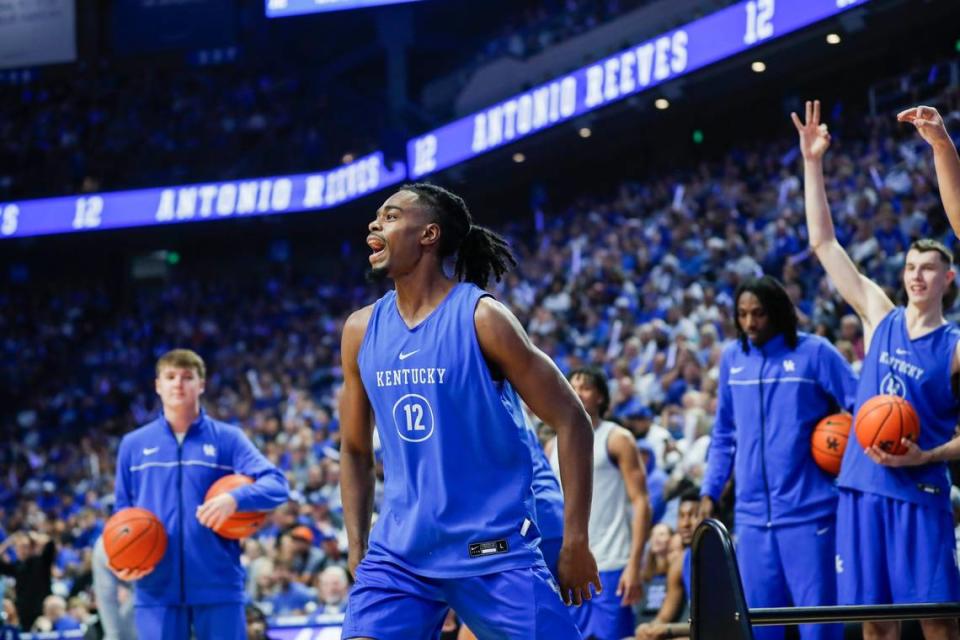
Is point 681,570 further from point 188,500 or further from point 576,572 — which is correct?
point 576,572

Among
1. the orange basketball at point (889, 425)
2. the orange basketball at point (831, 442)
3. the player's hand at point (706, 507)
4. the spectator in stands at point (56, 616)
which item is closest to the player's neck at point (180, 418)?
the player's hand at point (706, 507)

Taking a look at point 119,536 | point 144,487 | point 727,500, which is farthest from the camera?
point 727,500

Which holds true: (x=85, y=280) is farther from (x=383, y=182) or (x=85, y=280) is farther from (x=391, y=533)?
(x=391, y=533)

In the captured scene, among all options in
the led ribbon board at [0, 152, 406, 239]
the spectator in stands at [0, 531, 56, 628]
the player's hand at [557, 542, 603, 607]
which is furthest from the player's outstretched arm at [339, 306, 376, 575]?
the led ribbon board at [0, 152, 406, 239]

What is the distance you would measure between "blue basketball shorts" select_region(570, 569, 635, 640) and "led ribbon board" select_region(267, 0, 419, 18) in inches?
634

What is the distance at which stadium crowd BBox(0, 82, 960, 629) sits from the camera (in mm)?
11281

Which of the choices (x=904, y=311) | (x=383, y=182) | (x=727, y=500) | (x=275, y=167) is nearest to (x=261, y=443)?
(x=383, y=182)

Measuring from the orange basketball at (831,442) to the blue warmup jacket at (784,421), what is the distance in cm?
6

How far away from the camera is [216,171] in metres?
24.0

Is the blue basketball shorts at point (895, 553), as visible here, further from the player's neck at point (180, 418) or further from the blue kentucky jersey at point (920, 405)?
the player's neck at point (180, 418)

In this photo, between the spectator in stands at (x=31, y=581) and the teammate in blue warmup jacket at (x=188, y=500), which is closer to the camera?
the teammate in blue warmup jacket at (x=188, y=500)

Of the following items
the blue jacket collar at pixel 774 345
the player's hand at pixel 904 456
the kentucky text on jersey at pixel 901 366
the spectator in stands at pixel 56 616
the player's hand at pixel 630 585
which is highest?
the blue jacket collar at pixel 774 345

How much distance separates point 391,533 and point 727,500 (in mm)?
4548

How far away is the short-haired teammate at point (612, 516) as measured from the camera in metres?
6.36
